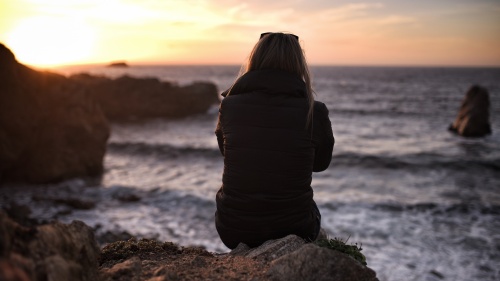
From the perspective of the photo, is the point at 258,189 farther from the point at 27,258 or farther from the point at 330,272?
the point at 27,258

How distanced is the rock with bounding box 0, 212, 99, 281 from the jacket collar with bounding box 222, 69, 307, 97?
1719mm

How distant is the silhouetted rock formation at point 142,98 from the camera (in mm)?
29328

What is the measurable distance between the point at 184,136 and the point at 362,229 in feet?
47.8

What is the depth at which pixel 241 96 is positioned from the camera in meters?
2.93

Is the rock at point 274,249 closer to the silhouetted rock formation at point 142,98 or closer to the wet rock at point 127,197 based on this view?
the wet rock at point 127,197

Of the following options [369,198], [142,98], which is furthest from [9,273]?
[142,98]

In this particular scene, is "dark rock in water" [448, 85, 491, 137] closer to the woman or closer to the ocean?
the ocean

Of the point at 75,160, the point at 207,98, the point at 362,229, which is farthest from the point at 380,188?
the point at 207,98

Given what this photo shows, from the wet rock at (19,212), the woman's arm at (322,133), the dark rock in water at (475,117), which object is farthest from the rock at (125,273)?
the dark rock in water at (475,117)

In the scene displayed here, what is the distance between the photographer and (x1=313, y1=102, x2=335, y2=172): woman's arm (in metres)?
2.93

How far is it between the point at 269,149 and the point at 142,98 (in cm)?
2922

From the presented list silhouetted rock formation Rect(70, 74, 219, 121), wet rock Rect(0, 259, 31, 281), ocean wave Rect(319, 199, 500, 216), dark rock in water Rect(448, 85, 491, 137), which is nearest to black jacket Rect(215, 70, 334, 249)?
wet rock Rect(0, 259, 31, 281)

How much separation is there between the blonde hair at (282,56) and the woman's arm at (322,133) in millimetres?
80

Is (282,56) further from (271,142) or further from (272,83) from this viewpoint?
(271,142)
